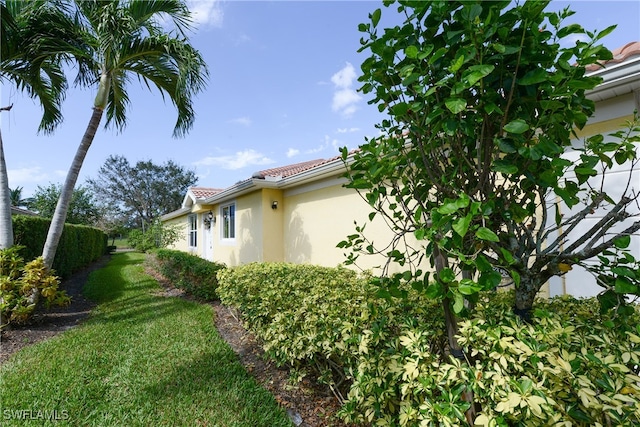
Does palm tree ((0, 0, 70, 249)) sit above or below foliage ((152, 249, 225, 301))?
above

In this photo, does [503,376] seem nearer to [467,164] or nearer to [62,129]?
[467,164]

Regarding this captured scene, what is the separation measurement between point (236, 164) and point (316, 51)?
101 feet

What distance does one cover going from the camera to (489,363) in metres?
1.91

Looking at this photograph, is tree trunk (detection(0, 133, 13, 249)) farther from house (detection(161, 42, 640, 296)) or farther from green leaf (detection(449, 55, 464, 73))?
green leaf (detection(449, 55, 464, 73))

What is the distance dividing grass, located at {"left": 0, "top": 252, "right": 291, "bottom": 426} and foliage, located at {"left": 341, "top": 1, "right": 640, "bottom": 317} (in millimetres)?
3012

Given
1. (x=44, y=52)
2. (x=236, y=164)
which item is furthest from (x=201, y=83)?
(x=236, y=164)

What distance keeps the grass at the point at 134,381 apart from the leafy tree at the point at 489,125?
2867 mm

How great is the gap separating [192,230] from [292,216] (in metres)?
12.9

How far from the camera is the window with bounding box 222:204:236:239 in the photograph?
13.3 m

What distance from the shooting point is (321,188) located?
8.98 m

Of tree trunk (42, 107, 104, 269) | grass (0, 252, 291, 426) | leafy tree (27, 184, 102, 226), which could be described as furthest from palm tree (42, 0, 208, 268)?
leafy tree (27, 184, 102, 226)

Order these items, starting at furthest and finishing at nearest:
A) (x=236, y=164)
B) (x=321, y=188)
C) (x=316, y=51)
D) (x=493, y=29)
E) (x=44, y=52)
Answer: (x=236, y=164)
(x=321, y=188)
(x=316, y=51)
(x=44, y=52)
(x=493, y=29)

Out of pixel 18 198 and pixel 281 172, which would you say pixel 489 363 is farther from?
pixel 18 198

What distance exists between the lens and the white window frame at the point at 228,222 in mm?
13281
